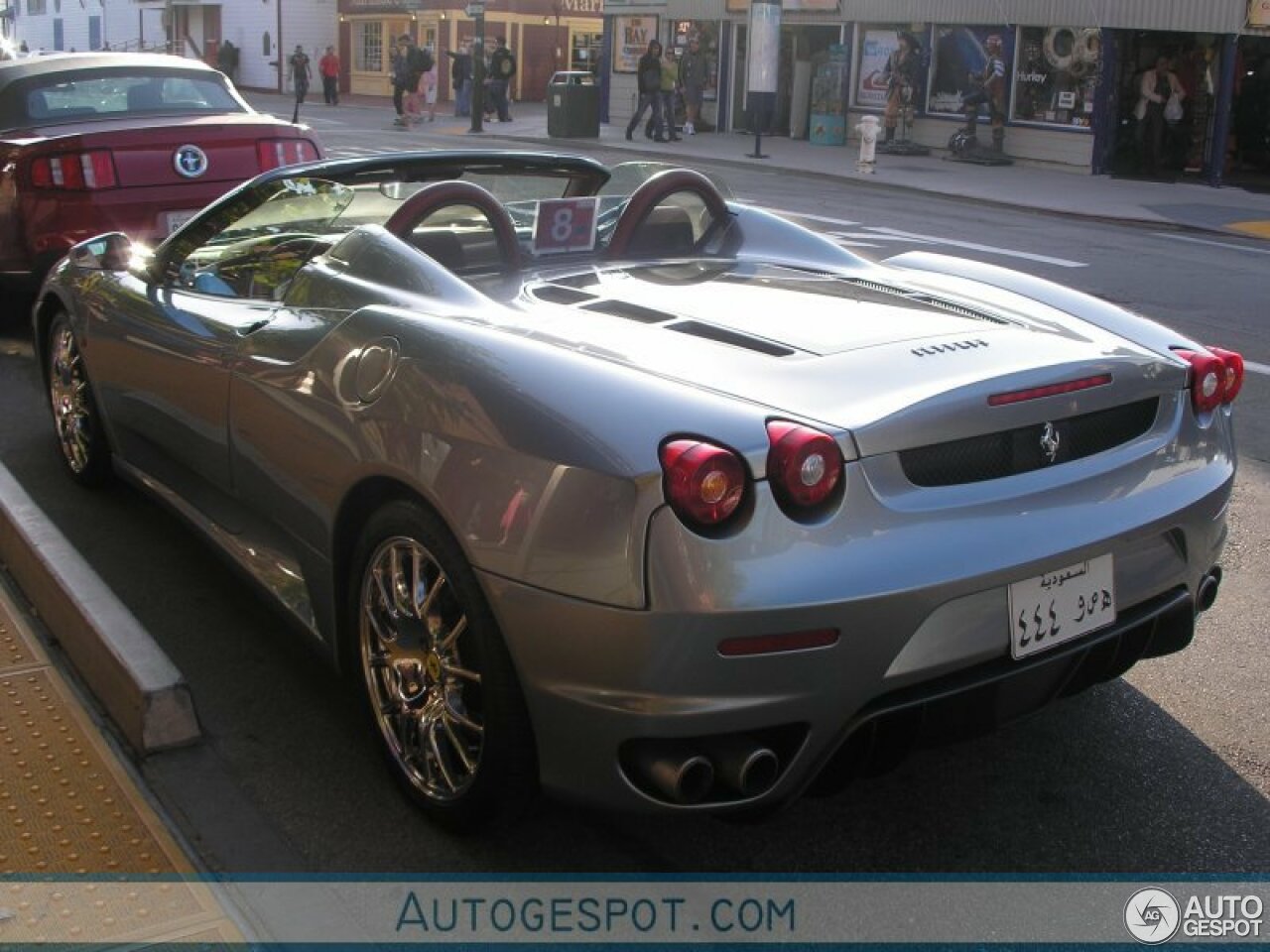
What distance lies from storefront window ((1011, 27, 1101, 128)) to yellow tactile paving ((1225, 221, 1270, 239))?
5.98m

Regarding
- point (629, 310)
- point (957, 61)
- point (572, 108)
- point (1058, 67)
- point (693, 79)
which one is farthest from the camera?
point (693, 79)

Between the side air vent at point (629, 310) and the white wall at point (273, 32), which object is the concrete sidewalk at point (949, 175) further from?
the white wall at point (273, 32)

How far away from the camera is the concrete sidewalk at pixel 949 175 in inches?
722

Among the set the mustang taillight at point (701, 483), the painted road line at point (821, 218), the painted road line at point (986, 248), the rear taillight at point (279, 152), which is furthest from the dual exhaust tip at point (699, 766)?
the painted road line at point (821, 218)

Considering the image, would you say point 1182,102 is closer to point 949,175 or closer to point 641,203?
point 949,175

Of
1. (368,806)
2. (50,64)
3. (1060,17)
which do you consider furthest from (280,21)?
(368,806)

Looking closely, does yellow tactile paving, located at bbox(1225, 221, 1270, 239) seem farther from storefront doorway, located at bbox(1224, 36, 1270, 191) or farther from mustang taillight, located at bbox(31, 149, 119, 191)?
mustang taillight, located at bbox(31, 149, 119, 191)

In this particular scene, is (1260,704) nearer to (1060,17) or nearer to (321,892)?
(321,892)

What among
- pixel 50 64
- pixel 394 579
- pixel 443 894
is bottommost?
pixel 443 894

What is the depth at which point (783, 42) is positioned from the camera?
29.2 metres

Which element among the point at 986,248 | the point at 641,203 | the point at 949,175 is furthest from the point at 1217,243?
the point at 641,203

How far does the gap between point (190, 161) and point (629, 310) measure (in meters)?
5.20

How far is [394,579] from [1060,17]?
22.2 m

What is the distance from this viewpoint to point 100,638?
369 centimetres
